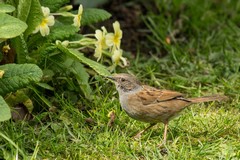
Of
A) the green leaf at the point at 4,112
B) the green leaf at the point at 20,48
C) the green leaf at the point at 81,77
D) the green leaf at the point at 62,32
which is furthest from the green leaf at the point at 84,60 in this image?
the green leaf at the point at 4,112

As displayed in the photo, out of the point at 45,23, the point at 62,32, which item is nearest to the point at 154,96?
Answer: the point at 62,32

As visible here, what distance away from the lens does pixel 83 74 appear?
608 cm

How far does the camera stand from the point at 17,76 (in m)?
5.27

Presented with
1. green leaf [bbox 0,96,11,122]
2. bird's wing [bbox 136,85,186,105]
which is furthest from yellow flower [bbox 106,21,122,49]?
green leaf [bbox 0,96,11,122]

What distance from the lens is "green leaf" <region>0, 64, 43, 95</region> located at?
206 inches

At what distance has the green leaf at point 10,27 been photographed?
16.8ft

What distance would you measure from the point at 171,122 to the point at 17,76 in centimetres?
138

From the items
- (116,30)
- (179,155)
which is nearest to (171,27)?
(116,30)

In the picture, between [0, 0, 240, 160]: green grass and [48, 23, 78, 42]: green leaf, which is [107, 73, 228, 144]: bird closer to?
[0, 0, 240, 160]: green grass

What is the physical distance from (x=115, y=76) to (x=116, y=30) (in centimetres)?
57

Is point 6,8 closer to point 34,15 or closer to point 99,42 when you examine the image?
point 34,15

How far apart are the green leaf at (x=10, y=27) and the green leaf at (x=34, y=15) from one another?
0.40 meters

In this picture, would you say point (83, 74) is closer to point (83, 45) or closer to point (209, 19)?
point (83, 45)

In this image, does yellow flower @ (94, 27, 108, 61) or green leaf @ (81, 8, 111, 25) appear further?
green leaf @ (81, 8, 111, 25)
